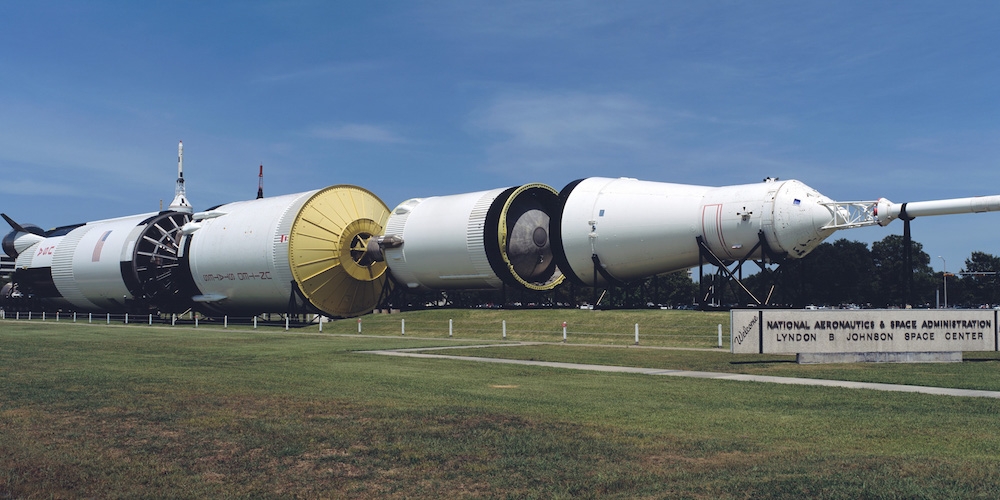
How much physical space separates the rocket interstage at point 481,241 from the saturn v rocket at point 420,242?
82 millimetres

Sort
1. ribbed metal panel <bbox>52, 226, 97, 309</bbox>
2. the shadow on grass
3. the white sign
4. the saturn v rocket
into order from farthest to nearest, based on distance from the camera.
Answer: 1. ribbed metal panel <bbox>52, 226, 97, 309</bbox>
2. the saturn v rocket
3. the shadow on grass
4. the white sign

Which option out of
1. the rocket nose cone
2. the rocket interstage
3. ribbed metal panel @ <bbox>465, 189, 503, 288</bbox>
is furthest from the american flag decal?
the rocket nose cone

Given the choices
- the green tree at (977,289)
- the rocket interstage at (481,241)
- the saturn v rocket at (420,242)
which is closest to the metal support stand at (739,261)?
the saturn v rocket at (420,242)

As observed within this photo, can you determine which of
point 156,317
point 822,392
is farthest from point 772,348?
point 156,317

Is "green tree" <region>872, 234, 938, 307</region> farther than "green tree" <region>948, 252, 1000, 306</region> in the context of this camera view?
No

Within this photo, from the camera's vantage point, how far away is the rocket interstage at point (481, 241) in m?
43.4

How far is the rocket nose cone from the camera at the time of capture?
3425cm

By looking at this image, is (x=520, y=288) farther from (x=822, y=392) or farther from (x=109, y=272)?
(x=109, y=272)

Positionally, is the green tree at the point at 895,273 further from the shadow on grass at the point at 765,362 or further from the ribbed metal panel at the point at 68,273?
the ribbed metal panel at the point at 68,273

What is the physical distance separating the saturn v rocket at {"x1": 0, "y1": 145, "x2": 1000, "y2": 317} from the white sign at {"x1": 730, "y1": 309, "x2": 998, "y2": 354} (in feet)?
36.5

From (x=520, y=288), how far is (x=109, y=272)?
1382 inches

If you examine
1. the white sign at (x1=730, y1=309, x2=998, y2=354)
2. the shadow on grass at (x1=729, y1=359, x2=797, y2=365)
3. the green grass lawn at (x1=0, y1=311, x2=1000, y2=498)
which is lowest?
the shadow on grass at (x1=729, y1=359, x2=797, y2=365)

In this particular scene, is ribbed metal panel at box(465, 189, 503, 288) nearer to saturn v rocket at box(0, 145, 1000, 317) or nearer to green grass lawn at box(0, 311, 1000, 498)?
saturn v rocket at box(0, 145, 1000, 317)

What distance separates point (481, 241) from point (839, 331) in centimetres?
2452
